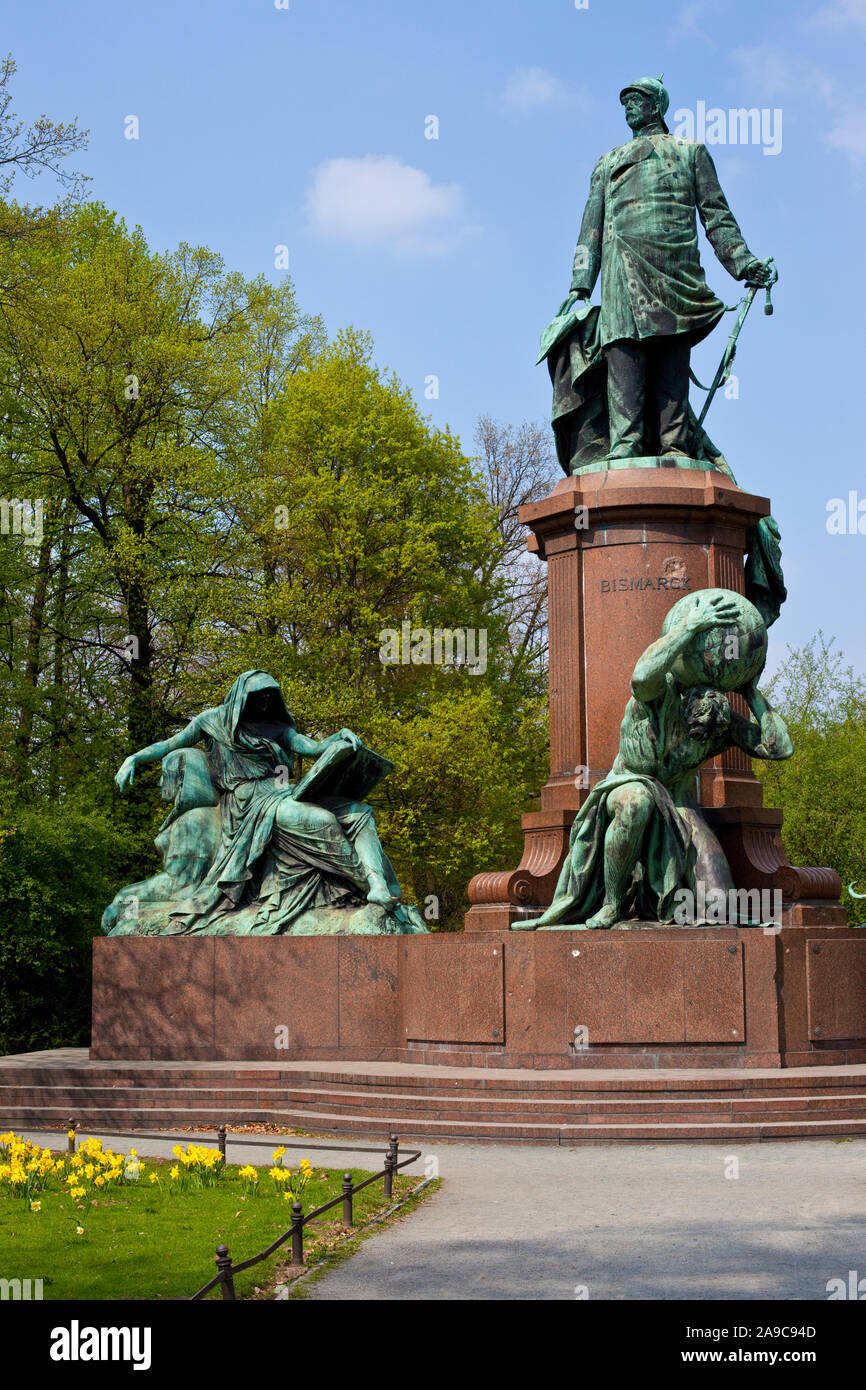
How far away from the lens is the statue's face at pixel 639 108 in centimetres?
1641

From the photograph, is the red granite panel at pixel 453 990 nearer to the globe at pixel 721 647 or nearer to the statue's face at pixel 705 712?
the statue's face at pixel 705 712

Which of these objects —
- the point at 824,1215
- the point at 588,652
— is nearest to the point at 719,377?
the point at 588,652

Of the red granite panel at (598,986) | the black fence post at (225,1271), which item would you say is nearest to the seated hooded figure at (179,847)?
the red granite panel at (598,986)

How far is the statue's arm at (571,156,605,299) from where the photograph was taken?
16469 millimetres

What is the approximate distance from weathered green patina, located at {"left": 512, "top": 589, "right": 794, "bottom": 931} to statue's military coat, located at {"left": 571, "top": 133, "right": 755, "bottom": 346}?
13.1ft

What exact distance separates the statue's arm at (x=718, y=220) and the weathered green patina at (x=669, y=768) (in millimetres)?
4737

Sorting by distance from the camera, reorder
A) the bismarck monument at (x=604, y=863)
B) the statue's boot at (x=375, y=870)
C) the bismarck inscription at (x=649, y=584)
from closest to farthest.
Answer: the bismarck monument at (x=604, y=863), the bismarck inscription at (x=649, y=584), the statue's boot at (x=375, y=870)

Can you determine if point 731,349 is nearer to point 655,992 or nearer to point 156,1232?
point 655,992

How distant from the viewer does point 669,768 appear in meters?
Result: 13.4

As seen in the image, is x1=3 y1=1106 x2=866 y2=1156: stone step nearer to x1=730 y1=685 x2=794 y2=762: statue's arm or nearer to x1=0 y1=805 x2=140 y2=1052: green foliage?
x1=730 y1=685 x2=794 y2=762: statue's arm

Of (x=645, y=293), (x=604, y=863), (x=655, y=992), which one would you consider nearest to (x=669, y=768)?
Result: (x=604, y=863)

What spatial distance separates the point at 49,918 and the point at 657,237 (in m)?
12.8
